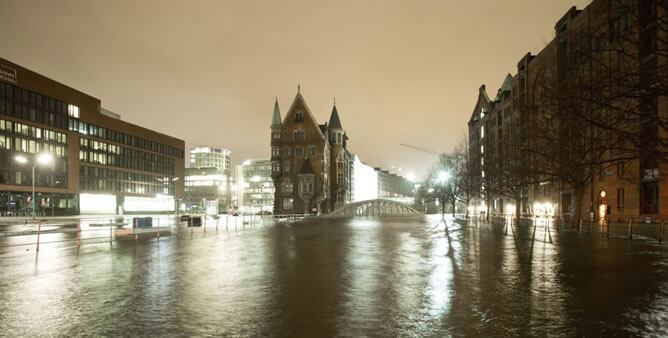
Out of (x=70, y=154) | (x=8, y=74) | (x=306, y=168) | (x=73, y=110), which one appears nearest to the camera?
(x=8, y=74)

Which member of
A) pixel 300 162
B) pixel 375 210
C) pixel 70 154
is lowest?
pixel 375 210

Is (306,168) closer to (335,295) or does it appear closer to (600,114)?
(600,114)

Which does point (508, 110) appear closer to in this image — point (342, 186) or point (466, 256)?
point (342, 186)

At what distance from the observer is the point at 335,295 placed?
11.2 metres

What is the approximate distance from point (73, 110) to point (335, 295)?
10046cm

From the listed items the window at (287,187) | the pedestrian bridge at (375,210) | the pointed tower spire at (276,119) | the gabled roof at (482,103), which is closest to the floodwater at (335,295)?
the pedestrian bridge at (375,210)

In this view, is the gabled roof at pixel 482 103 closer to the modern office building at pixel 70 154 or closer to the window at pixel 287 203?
the window at pixel 287 203

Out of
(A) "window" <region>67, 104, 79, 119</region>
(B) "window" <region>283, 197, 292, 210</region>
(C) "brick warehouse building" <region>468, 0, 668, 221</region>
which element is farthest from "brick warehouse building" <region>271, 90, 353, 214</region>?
(A) "window" <region>67, 104, 79, 119</region>

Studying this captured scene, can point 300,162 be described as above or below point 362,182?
above

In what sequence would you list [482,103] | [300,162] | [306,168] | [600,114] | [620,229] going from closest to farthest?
[600,114] → [620,229] → [306,168] → [300,162] → [482,103]

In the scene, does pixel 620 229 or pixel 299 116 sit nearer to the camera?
pixel 620 229

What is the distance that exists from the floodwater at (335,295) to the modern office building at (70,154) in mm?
46506

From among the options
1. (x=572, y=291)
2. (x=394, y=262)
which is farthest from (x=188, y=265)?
(x=572, y=291)

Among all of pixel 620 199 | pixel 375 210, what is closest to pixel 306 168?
pixel 375 210
